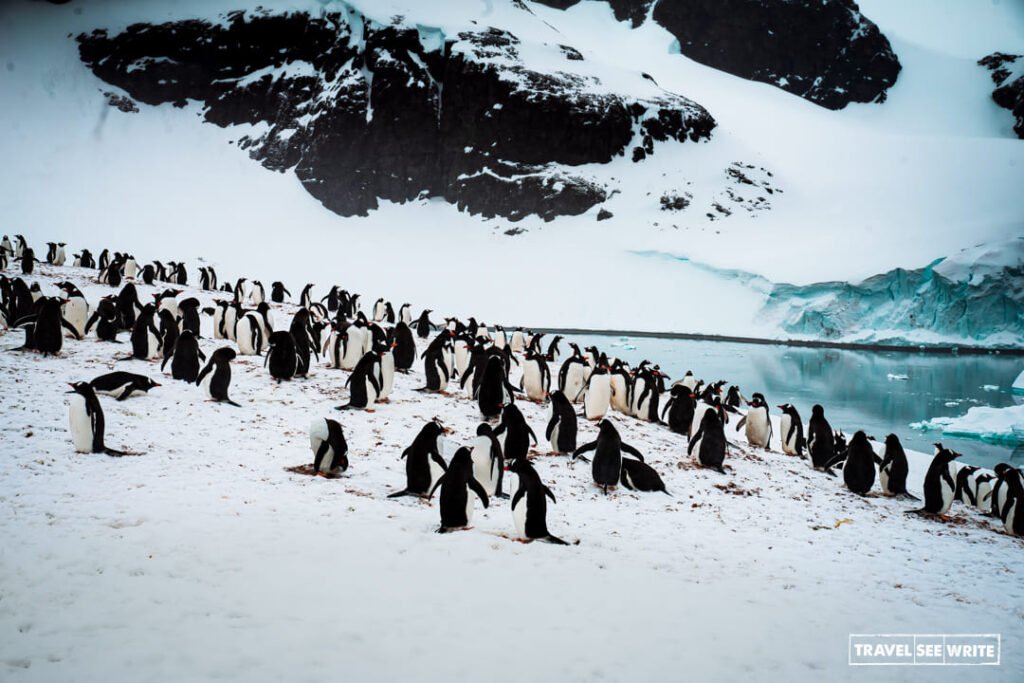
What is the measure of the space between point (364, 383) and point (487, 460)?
121 inches

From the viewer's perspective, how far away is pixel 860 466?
7652 millimetres

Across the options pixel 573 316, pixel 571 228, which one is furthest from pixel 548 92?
pixel 573 316

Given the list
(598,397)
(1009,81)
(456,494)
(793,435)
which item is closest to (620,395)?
(598,397)

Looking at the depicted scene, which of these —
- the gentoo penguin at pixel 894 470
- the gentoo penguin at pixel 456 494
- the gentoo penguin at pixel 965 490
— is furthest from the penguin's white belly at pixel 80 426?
the gentoo penguin at pixel 965 490

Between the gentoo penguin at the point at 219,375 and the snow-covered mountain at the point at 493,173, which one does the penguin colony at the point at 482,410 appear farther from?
the snow-covered mountain at the point at 493,173

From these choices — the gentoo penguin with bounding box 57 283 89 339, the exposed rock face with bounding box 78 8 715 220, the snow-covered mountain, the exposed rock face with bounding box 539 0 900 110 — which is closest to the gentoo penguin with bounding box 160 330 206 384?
the gentoo penguin with bounding box 57 283 89 339

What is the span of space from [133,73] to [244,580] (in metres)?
56.8

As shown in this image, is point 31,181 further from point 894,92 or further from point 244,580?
point 894,92

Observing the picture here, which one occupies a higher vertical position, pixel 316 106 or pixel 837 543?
pixel 316 106

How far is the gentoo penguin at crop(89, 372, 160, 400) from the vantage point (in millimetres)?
7242

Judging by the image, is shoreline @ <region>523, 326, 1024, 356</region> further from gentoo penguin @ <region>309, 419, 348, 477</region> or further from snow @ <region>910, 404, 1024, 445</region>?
gentoo penguin @ <region>309, 419, 348, 477</region>

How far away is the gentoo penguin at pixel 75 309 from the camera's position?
10.6 metres

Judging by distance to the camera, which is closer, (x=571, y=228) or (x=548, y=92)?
(x=571, y=228)

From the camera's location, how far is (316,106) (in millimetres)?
49094
